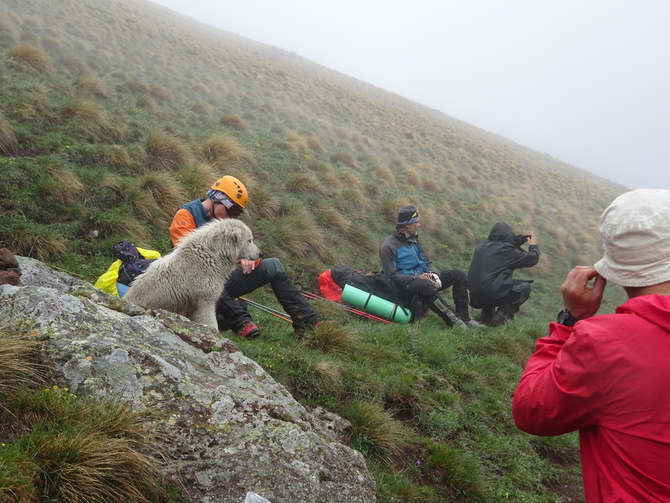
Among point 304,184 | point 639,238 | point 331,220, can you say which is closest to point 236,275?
point 331,220

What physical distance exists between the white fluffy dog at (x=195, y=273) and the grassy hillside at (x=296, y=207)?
2.60ft

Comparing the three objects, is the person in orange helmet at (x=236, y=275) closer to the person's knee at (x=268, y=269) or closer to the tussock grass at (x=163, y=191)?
the person's knee at (x=268, y=269)

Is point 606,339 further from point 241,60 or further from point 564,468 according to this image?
point 241,60

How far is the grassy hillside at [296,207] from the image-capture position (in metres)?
4.56

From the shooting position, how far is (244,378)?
3312 millimetres

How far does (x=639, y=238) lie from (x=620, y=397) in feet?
2.22

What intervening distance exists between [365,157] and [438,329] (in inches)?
474

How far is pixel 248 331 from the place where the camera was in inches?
218

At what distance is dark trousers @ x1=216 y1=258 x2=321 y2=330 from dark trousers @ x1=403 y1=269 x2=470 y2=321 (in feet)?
8.18

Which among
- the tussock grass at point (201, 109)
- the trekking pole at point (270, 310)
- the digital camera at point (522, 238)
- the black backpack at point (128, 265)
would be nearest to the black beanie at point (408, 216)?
the digital camera at point (522, 238)

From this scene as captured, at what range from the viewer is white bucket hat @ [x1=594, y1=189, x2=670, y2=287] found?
69.1 inches

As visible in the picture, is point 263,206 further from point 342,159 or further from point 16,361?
point 16,361

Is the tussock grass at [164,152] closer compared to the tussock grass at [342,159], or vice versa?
the tussock grass at [164,152]

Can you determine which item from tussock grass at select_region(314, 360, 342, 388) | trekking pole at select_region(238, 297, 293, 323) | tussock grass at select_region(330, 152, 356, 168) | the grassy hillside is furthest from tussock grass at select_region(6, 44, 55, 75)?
tussock grass at select_region(314, 360, 342, 388)
